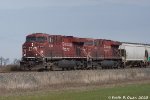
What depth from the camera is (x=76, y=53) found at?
1848 inches

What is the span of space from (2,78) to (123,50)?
32478mm

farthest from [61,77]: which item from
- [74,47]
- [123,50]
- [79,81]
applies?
[123,50]

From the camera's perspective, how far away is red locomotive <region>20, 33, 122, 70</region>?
4041cm

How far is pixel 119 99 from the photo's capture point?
2294 cm

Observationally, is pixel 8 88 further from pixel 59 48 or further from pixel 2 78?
pixel 59 48

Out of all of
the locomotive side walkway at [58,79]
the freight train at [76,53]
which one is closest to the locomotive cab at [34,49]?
the freight train at [76,53]

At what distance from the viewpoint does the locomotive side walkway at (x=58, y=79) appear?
2850 centimetres

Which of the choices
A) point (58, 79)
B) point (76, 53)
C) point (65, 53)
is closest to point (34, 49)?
point (65, 53)

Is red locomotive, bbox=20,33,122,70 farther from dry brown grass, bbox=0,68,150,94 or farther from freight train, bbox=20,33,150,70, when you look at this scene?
dry brown grass, bbox=0,68,150,94

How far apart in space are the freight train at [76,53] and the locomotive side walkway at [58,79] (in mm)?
4842

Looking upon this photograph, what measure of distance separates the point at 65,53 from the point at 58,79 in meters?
11.4

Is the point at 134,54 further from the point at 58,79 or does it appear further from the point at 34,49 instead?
the point at 58,79

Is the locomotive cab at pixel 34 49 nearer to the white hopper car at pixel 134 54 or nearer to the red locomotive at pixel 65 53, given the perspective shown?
the red locomotive at pixel 65 53

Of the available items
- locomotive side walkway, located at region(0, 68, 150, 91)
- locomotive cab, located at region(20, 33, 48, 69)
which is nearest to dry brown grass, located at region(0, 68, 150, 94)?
locomotive side walkway, located at region(0, 68, 150, 91)
